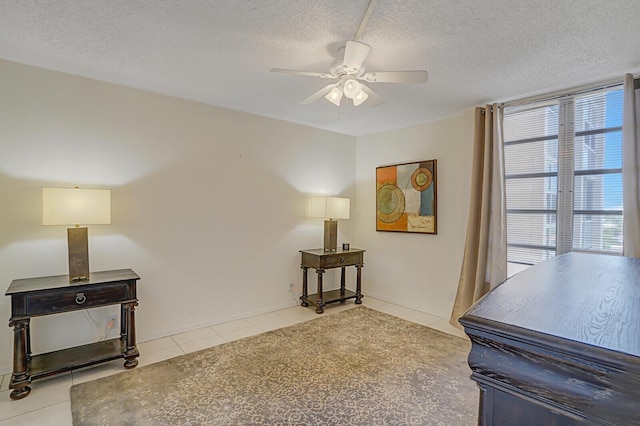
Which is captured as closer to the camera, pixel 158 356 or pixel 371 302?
pixel 158 356

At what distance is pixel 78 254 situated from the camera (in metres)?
2.58

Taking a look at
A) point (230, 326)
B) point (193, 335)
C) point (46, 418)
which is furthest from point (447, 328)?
point (46, 418)

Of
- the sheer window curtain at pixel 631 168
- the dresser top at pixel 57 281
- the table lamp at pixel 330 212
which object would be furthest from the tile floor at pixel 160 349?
the sheer window curtain at pixel 631 168

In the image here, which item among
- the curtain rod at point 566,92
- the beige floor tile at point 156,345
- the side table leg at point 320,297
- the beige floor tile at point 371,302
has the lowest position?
the beige floor tile at point 371,302

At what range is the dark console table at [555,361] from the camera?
0.52 metres

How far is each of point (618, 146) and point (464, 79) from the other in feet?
4.57

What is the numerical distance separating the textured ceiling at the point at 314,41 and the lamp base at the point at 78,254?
134 cm

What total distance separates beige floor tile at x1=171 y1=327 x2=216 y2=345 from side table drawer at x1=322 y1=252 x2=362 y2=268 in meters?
1.50

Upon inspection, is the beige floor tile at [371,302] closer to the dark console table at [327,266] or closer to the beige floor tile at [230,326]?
the dark console table at [327,266]

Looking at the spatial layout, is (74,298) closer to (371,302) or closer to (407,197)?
(371,302)

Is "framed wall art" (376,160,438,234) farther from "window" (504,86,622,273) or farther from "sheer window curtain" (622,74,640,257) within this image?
"sheer window curtain" (622,74,640,257)

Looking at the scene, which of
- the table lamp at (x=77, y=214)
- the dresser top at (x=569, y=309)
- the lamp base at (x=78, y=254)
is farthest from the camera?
the lamp base at (x=78, y=254)

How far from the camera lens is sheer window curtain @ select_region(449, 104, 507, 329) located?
128 inches

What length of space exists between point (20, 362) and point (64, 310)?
1.30ft
